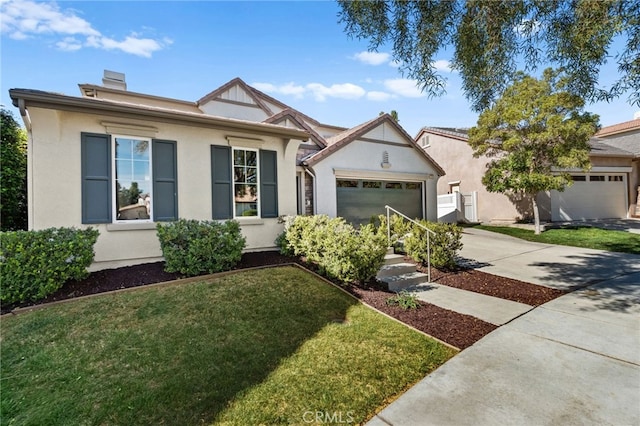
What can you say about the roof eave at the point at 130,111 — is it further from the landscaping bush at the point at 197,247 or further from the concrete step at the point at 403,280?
the concrete step at the point at 403,280

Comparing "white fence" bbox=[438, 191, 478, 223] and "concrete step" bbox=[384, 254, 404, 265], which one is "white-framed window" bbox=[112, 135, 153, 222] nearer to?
"concrete step" bbox=[384, 254, 404, 265]

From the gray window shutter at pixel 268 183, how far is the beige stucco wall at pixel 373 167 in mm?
1959

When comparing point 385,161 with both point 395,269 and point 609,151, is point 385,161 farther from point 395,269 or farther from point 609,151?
point 609,151

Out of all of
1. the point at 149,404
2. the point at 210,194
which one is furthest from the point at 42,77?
the point at 149,404

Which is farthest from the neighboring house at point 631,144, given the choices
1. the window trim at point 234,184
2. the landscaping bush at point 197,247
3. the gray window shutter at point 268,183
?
the landscaping bush at point 197,247

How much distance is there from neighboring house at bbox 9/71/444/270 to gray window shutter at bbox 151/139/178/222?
0.02m

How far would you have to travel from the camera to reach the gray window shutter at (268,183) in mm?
7980

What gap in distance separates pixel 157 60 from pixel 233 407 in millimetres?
9458

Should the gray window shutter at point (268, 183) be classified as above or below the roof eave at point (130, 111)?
below

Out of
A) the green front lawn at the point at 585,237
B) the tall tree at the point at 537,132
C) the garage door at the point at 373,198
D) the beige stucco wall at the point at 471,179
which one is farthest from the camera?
the beige stucco wall at the point at 471,179

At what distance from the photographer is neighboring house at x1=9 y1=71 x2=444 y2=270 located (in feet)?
18.6

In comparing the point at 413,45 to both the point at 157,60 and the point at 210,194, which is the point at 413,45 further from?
the point at 157,60

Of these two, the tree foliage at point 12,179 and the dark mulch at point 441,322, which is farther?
the tree foliage at point 12,179

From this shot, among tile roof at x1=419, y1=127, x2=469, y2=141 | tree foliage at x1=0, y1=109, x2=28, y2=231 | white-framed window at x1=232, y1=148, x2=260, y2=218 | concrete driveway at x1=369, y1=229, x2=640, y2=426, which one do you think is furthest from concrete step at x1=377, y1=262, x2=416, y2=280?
tile roof at x1=419, y1=127, x2=469, y2=141
